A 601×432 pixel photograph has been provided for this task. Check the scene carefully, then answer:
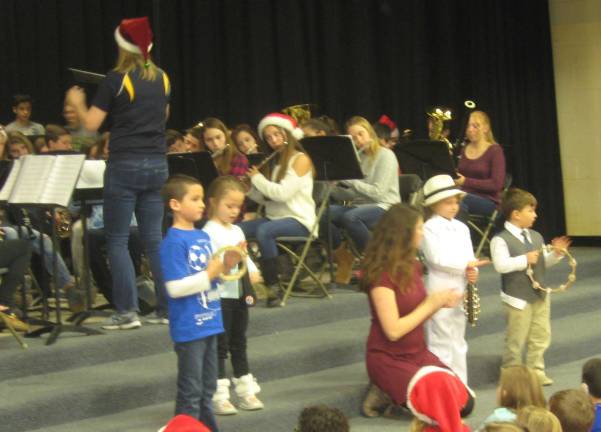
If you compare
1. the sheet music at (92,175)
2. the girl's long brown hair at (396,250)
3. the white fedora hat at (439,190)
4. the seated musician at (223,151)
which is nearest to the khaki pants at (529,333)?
the white fedora hat at (439,190)

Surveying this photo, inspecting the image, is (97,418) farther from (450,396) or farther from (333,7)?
(333,7)

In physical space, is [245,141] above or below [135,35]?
below

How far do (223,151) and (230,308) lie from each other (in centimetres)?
254

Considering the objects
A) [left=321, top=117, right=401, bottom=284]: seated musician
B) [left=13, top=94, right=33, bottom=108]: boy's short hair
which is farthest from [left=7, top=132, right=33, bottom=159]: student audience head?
[left=321, top=117, right=401, bottom=284]: seated musician

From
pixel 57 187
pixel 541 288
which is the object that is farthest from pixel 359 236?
pixel 57 187

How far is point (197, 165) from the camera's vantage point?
23.3 feet

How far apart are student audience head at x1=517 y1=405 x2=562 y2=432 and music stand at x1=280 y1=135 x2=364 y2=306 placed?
3.64 metres

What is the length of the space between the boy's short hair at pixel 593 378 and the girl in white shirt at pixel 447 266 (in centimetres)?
150

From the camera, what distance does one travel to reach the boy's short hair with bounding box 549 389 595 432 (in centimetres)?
412

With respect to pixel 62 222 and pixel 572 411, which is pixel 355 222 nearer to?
pixel 62 222

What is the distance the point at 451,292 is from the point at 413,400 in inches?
44.6

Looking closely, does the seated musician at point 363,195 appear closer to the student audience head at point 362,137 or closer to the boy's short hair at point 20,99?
the student audience head at point 362,137

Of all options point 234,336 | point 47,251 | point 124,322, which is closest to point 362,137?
point 47,251

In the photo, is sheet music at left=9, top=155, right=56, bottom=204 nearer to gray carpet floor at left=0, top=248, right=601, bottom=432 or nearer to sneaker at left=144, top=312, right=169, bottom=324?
gray carpet floor at left=0, top=248, right=601, bottom=432
